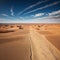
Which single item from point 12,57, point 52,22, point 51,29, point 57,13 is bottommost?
point 12,57

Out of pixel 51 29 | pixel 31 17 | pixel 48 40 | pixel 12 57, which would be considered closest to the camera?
pixel 12 57

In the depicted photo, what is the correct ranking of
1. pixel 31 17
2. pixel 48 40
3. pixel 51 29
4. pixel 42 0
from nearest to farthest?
1. pixel 42 0
2. pixel 31 17
3. pixel 48 40
4. pixel 51 29

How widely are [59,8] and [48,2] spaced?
0.30 m

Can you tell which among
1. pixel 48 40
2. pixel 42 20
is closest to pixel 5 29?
pixel 42 20

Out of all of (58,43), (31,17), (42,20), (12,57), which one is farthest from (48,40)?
(12,57)

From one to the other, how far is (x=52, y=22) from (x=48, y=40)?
17.5 inches

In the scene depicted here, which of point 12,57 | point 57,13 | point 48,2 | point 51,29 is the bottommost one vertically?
point 12,57

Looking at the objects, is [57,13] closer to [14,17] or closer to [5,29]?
[14,17]

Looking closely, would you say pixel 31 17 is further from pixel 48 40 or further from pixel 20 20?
pixel 48 40

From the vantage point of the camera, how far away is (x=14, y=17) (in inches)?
97.7

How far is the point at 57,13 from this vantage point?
2.62 m

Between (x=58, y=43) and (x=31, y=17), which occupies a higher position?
(x=31, y=17)

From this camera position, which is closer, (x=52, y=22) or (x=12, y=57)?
(x=12, y=57)

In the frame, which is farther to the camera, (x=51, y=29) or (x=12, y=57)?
(x=51, y=29)
